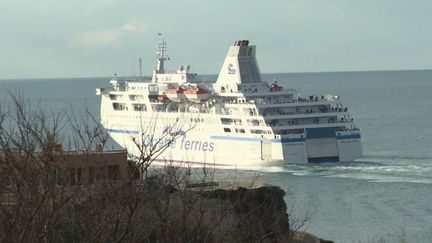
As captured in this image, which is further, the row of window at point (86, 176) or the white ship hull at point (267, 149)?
the white ship hull at point (267, 149)

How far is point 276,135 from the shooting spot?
4753 cm

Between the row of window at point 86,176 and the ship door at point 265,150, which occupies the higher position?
the ship door at point 265,150

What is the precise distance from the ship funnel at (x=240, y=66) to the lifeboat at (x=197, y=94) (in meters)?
1.76

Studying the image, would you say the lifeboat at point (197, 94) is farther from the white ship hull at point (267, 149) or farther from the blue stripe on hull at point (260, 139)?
the blue stripe on hull at point (260, 139)

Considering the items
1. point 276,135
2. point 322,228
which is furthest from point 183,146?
point 322,228

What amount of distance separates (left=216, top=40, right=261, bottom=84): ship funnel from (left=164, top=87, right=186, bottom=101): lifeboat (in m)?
2.41

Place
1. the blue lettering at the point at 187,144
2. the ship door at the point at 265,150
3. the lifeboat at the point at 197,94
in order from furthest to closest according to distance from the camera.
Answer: the lifeboat at the point at 197,94 < the blue lettering at the point at 187,144 < the ship door at the point at 265,150

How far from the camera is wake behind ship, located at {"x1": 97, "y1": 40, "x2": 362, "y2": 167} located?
47.9m

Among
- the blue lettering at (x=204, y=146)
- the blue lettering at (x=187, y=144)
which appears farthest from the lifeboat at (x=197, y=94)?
the blue lettering at (x=204, y=146)

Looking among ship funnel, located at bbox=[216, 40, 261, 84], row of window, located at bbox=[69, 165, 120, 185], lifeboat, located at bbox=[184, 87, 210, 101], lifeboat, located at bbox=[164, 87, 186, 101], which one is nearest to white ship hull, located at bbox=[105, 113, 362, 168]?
lifeboat, located at bbox=[184, 87, 210, 101]

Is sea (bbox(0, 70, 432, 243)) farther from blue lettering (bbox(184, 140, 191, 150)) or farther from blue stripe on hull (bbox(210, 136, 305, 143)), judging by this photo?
blue lettering (bbox(184, 140, 191, 150))

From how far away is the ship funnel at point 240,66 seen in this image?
54.6 metres

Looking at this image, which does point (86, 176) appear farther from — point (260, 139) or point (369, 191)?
point (260, 139)

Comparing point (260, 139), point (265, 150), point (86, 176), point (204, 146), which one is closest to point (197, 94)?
point (204, 146)
